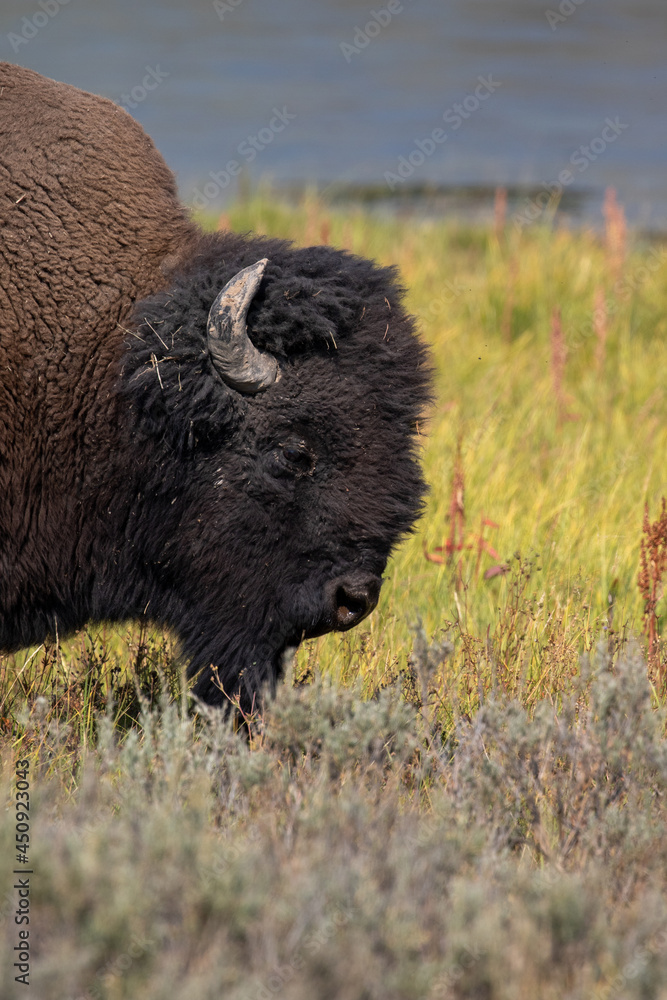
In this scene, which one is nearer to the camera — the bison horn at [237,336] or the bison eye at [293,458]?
the bison horn at [237,336]

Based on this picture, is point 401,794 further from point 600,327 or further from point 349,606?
point 600,327

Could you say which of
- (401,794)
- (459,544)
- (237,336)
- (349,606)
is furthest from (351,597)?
(459,544)

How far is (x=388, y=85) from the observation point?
21.5 metres

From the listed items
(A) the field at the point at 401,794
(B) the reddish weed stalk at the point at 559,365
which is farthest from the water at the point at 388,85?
(A) the field at the point at 401,794

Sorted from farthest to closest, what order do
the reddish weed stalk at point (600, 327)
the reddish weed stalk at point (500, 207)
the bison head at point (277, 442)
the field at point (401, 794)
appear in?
the reddish weed stalk at point (500, 207), the reddish weed stalk at point (600, 327), the bison head at point (277, 442), the field at point (401, 794)

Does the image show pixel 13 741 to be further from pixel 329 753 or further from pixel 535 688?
pixel 535 688

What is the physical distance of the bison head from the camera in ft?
11.5

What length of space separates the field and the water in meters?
7.51

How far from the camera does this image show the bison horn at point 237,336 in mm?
3396

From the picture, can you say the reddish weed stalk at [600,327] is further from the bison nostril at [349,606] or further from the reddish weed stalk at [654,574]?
the bison nostril at [349,606]

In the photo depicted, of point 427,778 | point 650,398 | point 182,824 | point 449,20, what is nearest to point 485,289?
point 650,398

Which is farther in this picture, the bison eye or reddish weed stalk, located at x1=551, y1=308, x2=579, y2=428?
reddish weed stalk, located at x1=551, y1=308, x2=579, y2=428

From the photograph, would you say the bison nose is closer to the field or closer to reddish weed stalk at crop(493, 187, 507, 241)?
the field

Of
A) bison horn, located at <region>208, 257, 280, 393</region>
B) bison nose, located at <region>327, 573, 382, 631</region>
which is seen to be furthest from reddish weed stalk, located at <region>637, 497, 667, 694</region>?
bison horn, located at <region>208, 257, 280, 393</region>
